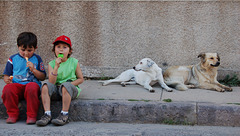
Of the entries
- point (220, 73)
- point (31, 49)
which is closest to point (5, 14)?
point (31, 49)

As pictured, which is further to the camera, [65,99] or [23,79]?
[23,79]

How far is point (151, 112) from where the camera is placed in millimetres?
3529

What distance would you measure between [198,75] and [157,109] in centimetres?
171

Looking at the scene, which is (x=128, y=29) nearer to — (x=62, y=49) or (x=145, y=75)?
(x=145, y=75)

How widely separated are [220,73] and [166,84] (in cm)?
118

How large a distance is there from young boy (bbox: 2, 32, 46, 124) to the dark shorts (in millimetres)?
201

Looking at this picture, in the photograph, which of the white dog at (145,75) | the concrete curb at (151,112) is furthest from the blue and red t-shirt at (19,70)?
the white dog at (145,75)

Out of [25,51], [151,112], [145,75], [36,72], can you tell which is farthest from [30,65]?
[145,75]

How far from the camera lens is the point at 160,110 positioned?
3.51 m

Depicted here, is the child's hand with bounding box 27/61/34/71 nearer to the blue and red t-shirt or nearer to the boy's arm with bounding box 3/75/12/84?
the blue and red t-shirt

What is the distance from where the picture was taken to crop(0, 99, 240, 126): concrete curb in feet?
11.2

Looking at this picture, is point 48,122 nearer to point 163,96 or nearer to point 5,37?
point 163,96

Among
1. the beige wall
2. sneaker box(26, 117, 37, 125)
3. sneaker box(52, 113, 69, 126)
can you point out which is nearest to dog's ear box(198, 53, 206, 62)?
the beige wall

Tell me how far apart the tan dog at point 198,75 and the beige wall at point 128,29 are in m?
0.33
